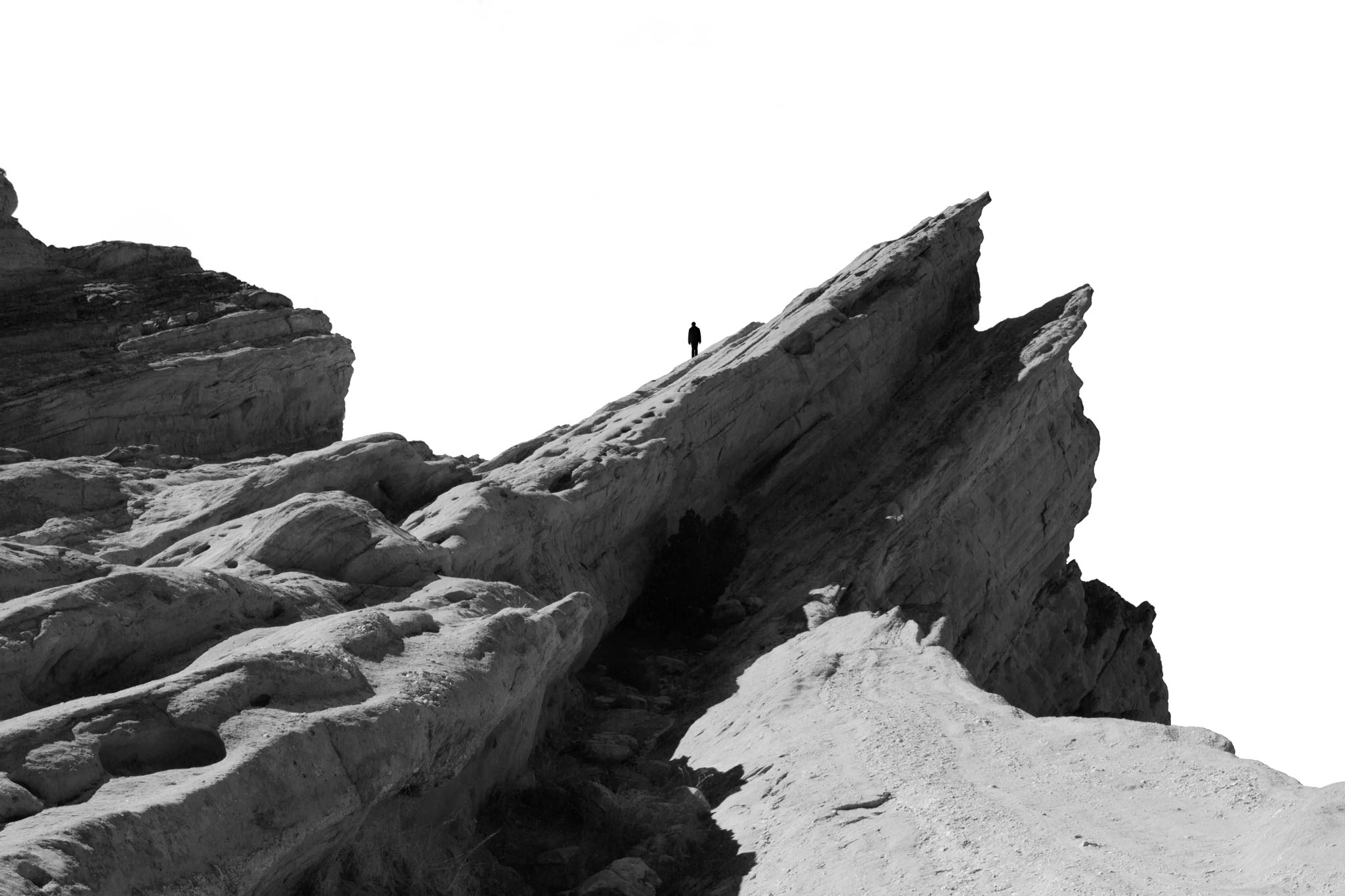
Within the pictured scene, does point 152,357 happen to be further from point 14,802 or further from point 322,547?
point 14,802

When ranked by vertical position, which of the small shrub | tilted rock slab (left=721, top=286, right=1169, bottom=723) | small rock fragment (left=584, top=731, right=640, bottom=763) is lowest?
small rock fragment (left=584, top=731, right=640, bottom=763)

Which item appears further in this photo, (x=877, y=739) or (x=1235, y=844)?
(x=877, y=739)

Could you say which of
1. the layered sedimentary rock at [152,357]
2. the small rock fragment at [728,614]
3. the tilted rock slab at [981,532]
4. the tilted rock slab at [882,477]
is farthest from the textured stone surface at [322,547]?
the layered sedimentary rock at [152,357]

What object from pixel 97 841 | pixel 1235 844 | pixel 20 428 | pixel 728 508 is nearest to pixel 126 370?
pixel 20 428

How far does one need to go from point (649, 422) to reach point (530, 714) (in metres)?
13.4

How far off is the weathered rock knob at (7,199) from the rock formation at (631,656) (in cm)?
253

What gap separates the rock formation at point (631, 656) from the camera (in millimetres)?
17234

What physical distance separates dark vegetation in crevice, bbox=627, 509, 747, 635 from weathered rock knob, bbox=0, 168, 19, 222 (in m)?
22.4

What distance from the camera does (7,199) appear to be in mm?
41906

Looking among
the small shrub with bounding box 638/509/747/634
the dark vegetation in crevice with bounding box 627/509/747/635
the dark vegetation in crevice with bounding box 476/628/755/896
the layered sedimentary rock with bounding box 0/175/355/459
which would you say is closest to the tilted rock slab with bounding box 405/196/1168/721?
the dark vegetation in crevice with bounding box 627/509/747/635

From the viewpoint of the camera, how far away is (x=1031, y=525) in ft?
146

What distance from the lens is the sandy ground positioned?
17.4m

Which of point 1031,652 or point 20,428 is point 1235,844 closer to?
point 1031,652

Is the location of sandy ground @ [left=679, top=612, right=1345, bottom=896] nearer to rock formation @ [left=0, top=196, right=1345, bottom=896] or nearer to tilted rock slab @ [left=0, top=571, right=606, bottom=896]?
rock formation @ [left=0, top=196, right=1345, bottom=896]
